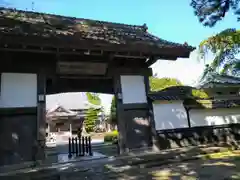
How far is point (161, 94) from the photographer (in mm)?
8000

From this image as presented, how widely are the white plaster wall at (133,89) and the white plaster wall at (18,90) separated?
309 centimetres

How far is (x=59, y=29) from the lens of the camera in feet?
23.7

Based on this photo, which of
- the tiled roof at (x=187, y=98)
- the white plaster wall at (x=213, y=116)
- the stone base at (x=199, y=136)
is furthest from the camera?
the white plaster wall at (x=213, y=116)

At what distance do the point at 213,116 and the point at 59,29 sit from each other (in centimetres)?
701

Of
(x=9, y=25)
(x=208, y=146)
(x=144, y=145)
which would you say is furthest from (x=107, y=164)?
(x=9, y=25)

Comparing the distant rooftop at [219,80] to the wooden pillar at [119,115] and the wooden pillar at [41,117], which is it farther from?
the wooden pillar at [41,117]

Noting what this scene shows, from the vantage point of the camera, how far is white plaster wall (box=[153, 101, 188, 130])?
777 cm

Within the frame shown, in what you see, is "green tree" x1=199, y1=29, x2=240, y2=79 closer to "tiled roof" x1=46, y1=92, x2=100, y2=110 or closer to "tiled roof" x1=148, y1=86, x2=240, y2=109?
"tiled roof" x1=148, y1=86, x2=240, y2=109

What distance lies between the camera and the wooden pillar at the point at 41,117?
619 centimetres

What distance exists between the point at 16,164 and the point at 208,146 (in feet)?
21.2

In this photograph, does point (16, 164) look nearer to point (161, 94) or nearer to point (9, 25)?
point (9, 25)

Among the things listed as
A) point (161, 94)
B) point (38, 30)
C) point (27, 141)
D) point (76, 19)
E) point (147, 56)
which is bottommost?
point (27, 141)

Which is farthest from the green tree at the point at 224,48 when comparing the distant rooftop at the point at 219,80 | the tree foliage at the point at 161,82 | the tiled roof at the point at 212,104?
the tree foliage at the point at 161,82

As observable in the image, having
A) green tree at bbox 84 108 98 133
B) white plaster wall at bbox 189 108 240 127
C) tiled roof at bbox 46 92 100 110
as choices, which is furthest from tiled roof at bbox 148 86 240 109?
tiled roof at bbox 46 92 100 110
